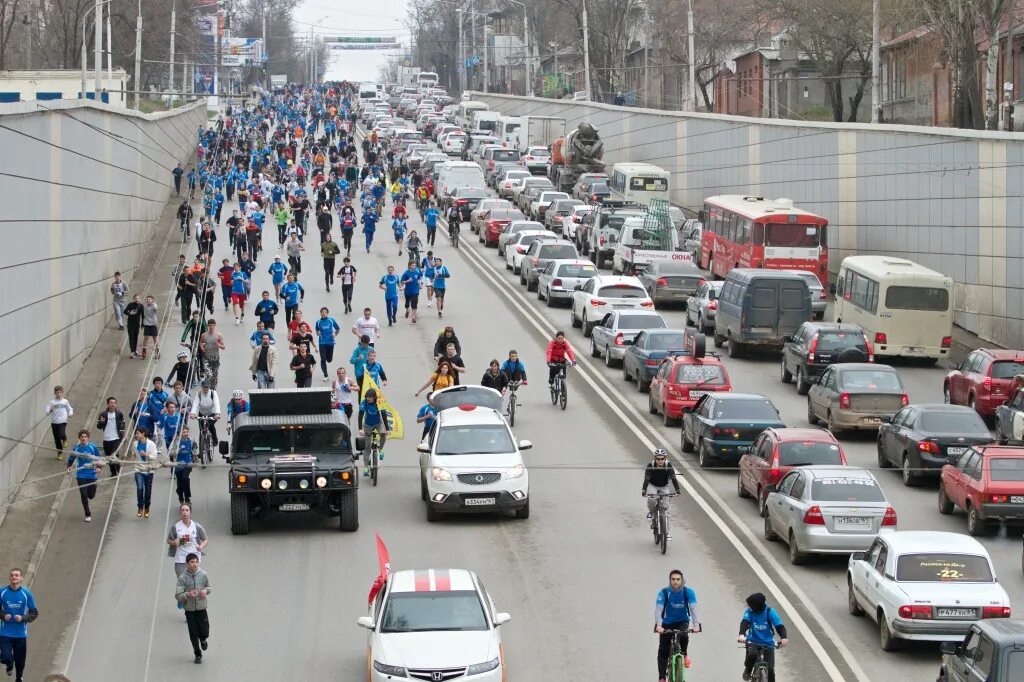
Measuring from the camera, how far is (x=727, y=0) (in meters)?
102

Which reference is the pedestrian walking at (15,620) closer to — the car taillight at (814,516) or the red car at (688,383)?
the car taillight at (814,516)

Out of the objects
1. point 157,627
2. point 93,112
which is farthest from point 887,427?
point 93,112

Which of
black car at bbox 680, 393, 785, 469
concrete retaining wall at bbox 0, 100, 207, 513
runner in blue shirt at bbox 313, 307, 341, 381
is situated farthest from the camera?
runner in blue shirt at bbox 313, 307, 341, 381

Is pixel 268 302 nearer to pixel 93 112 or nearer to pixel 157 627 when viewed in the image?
pixel 93 112

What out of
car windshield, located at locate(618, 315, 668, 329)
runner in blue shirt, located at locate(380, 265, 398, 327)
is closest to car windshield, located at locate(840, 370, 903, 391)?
car windshield, located at locate(618, 315, 668, 329)

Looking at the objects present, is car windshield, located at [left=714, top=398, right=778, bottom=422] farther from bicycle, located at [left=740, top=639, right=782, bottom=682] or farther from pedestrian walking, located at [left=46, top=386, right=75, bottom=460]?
bicycle, located at [left=740, top=639, right=782, bottom=682]

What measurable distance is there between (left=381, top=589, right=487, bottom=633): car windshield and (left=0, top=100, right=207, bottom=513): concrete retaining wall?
9.51m

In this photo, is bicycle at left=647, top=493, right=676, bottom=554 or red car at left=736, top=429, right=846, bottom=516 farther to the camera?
red car at left=736, top=429, right=846, bottom=516

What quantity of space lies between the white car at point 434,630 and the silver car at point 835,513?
5.74 metres

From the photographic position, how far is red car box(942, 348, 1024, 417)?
29.9m

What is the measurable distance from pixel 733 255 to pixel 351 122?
238 feet

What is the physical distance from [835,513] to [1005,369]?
11.3 metres

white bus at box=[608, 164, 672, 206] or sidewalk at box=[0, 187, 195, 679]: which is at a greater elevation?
white bus at box=[608, 164, 672, 206]

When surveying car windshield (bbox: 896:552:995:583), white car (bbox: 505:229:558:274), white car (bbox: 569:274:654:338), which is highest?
white car (bbox: 505:229:558:274)
